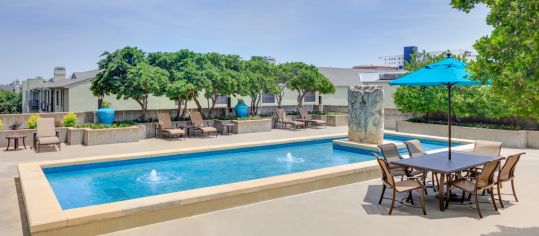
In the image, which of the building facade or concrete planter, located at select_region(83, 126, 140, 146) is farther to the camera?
the building facade

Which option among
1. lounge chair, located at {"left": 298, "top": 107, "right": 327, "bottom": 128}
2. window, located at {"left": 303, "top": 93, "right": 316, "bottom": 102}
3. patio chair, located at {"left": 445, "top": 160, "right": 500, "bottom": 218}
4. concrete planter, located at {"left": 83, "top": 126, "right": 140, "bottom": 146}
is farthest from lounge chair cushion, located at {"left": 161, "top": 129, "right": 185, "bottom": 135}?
window, located at {"left": 303, "top": 93, "right": 316, "bottom": 102}

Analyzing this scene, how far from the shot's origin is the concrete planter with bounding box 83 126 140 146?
44.8ft

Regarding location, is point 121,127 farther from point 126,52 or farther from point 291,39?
point 291,39

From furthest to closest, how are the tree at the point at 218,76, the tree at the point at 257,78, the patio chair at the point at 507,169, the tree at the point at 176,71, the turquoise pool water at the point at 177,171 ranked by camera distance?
the tree at the point at 257,78, the tree at the point at 218,76, the tree at the point at 176,71, the turquoise pool water at the point at 177,171, the patio chair at the point at 507,169

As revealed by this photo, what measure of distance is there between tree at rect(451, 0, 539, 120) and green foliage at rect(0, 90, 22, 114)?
50516 millimetres

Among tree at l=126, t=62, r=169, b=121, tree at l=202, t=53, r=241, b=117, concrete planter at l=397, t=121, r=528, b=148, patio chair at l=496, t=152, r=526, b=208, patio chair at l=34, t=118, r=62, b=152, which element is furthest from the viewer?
tree at l=202, t=53, r=241, b=117

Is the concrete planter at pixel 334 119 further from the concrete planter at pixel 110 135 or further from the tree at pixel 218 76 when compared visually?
the concrete planter at pixel 110 135

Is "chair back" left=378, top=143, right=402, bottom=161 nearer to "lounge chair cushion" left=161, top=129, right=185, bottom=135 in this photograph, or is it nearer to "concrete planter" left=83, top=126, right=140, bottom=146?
"lounge chair cushion" left=161, top=129, right=185, bottom=135

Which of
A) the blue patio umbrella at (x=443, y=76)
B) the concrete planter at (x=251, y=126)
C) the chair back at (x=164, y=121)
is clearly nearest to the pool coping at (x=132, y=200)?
the blue patio umbrella at (x=443, y=76)

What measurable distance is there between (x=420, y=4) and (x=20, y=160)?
17200 mm

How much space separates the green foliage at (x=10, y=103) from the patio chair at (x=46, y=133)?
37222 mm

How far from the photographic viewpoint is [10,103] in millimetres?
44500

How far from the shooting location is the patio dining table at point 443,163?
603 centimetres

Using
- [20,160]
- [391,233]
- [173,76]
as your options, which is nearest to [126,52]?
[173,76]
